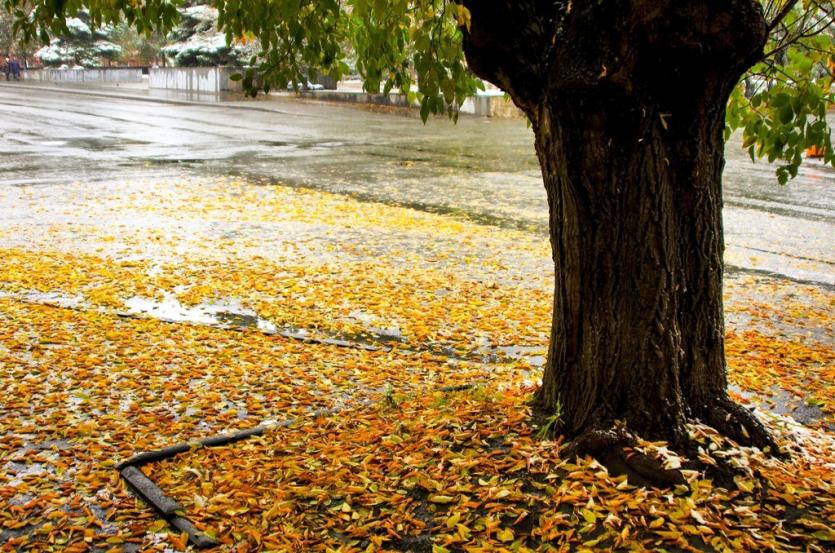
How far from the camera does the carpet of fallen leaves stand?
340 centimetres

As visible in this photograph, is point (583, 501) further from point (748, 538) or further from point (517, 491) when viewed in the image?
point (748, 538)

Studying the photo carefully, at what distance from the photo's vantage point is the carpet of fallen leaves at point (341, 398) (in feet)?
11.1

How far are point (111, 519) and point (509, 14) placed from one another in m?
2.67

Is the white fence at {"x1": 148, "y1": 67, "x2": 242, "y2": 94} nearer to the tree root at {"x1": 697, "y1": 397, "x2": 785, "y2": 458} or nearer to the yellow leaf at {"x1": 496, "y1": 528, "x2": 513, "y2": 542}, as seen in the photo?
the tree root at {"x1": 697, "y1": 397, "x2": 785, "y2": 458}

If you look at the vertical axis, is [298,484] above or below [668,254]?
below

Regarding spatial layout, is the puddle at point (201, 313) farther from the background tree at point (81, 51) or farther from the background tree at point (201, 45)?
the background tree at point (81, 51)

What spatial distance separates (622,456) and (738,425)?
0.56m

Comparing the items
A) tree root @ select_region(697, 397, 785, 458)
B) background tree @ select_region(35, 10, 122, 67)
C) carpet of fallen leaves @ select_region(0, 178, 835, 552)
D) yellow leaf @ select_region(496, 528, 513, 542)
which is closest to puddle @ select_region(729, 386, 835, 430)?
carpet of fallen leaves @ select_region(0, 178, 835, 552)

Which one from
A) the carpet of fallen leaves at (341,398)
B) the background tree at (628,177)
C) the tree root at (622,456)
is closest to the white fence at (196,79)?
the carpet of fallen leaves at (341,398)

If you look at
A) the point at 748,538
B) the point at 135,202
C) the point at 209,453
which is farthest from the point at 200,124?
the point at 748,538

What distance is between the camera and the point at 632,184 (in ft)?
11.2

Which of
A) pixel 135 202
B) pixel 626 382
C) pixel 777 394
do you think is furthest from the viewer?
pixel 135 202

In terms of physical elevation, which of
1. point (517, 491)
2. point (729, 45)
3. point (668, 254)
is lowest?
point (517, 491)

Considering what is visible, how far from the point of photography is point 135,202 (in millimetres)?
11711
